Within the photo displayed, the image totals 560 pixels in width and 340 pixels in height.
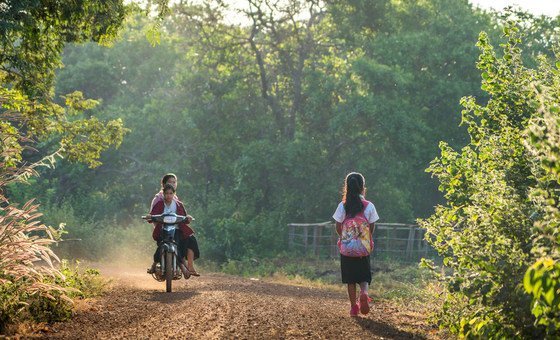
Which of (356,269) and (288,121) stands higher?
(288,121)

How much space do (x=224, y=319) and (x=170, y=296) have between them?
2.98 m

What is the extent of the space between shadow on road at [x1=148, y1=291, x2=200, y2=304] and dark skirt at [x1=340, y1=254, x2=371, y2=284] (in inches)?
98.4

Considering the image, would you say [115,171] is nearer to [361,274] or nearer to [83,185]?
[83,185]

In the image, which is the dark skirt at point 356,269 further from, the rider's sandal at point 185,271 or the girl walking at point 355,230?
the rider's sandal at point 185,271

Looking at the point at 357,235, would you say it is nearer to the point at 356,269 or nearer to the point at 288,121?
the point at 356,269

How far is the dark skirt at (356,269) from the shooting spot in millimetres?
10594

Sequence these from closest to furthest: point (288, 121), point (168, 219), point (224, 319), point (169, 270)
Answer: point (224, 319) < point (169, 270) < point (168, 219) < point (288, 121)

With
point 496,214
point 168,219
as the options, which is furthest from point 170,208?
point 496,214

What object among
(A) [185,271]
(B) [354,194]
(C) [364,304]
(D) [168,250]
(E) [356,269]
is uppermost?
(B) [354,194]

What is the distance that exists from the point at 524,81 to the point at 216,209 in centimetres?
2580

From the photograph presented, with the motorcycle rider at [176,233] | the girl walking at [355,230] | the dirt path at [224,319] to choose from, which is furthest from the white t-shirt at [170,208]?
the girl walking at [355,230]

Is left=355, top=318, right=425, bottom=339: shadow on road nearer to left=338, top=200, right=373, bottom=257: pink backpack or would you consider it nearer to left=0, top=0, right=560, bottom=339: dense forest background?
left=338, top=200, right=373, bottom=257: pink backpack

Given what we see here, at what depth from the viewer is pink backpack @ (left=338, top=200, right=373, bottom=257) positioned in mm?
10539

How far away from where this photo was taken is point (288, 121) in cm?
3603
